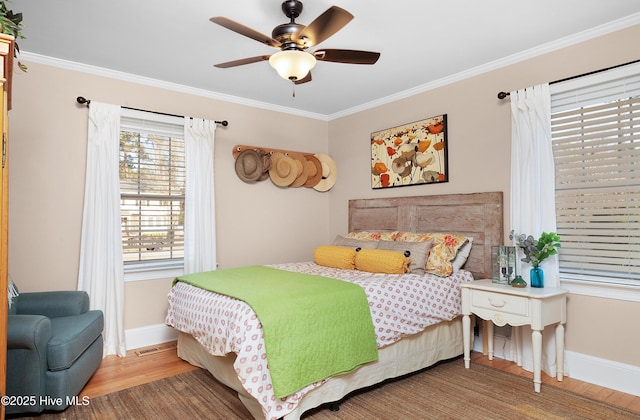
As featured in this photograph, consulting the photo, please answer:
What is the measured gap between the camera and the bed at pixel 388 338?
2193 millimetres

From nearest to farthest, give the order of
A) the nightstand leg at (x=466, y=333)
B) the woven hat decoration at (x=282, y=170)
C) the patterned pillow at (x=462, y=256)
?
the nightstand leg at (x=466, y=333) < the patterned pillow at (x=462, y=256) < the woven hat decoration at (x=282, y=170)

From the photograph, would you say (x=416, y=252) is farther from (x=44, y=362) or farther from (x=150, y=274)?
(x=44, y=362)

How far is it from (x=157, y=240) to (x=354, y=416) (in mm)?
2571

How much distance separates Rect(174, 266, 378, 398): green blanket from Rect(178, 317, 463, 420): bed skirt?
0.51 ft

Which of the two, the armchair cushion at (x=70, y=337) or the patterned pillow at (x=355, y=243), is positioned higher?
the patterned pillow at (x=355, y=243)

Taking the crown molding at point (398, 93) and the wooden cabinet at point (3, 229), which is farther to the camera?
the crown molding at point (398, 93)

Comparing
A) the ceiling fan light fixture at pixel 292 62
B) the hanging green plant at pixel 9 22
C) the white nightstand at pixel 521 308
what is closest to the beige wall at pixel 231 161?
the white nightstand at pixel 521 308

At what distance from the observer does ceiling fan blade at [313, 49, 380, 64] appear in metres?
2.37

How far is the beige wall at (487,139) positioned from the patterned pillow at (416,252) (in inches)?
28.3

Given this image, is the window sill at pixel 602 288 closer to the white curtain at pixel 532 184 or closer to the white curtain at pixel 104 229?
the white curtain at pixel 532 184

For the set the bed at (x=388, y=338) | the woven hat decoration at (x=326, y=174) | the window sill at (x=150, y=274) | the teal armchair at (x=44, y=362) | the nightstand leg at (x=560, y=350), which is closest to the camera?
the bed at (x=388, y=338)

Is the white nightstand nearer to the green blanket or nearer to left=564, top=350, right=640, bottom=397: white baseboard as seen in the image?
left=564, top=350, right=640, bottom=397: white baseboard

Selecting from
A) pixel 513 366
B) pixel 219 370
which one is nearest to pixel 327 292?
pixel 219 370

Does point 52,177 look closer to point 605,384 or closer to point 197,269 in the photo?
point 197,269
